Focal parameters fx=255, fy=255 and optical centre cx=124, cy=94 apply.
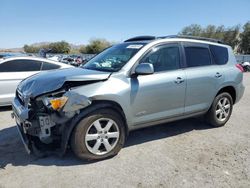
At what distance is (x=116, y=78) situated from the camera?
151 inches

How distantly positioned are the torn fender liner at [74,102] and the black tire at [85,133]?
208mm

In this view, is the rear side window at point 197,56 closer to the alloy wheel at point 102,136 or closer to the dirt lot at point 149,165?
the dirt lot at point 149,165

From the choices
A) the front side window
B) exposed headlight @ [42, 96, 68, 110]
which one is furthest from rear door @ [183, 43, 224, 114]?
exposed headlight @ [42, 96, 68, 110]

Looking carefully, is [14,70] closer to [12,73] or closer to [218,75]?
[12,73]

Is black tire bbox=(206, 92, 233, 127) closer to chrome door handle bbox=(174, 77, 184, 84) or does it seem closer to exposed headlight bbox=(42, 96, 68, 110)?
chrome door handle bbox=(174, 77, 184, 84)

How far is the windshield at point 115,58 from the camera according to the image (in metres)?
4.14

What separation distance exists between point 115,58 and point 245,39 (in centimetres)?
6585

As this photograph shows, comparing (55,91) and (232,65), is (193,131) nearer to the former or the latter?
(232,65)

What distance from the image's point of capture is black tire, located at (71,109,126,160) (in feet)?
11.6

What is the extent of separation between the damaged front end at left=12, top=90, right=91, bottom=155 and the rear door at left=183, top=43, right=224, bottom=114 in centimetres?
209

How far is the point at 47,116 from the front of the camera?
353 cm

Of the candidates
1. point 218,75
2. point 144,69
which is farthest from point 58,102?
point 218,75

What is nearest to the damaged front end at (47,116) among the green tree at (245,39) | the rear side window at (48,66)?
the rear side window at (48,66)

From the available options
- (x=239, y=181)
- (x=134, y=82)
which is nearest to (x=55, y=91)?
(x=134, y=82)
